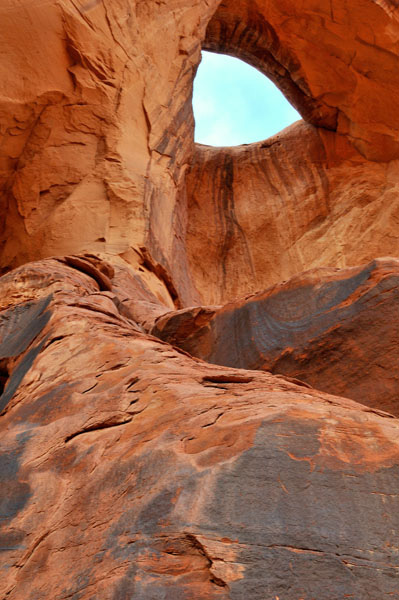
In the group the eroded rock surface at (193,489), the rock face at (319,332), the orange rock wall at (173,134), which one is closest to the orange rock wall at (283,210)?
the orange rock wall at (173,134)

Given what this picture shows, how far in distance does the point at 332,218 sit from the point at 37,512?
1101 cm

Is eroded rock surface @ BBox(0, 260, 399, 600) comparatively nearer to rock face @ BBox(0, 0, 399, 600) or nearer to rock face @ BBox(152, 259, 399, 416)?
rock face @ BBox(0, 0, 399, 600)

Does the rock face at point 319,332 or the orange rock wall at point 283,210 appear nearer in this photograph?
the rock face at point 319,332

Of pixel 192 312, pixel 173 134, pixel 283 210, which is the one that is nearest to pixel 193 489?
pixel 192 312

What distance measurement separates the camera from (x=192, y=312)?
250 inches

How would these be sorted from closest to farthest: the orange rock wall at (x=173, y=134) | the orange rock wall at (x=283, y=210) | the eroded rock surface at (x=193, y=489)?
the eroded rock surface at (x=193, y=489) < the orange rock wall at (x=173, y=134) < the orange rock wall at (x=283, y=210)

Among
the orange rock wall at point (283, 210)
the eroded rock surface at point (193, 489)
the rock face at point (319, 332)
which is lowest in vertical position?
the eroded rock surface at point (193, 489)

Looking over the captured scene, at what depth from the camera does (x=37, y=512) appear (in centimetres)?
276

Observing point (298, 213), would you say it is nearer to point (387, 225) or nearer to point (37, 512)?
point (387, 225)

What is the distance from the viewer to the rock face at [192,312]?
7.25 feet

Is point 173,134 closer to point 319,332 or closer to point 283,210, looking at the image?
point 283,210

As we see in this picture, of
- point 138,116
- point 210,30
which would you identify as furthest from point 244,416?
point 210,30

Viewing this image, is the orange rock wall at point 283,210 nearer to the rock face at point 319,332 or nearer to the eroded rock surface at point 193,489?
the rock face at point 319,332

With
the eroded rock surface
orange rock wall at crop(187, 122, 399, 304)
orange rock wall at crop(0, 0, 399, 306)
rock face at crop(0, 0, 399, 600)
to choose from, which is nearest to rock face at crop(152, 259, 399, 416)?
rock face at crop(0, 0, 399, 600)
